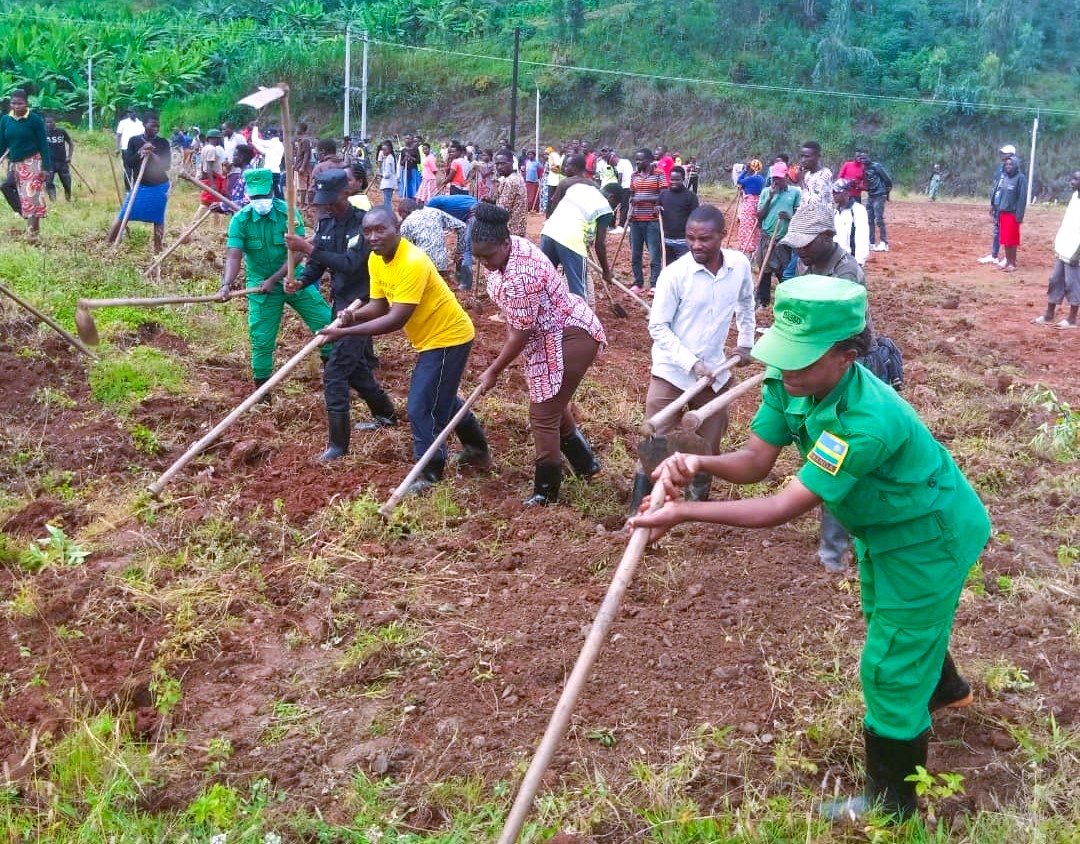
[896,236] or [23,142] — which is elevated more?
[23,142]

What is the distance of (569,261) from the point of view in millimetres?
7918

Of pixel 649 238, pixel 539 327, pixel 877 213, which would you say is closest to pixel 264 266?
pixel 539 327

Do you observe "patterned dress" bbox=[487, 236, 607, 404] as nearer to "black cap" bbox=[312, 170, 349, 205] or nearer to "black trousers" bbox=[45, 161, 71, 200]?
"black cap" bbox=[312, 170, 349, 205]

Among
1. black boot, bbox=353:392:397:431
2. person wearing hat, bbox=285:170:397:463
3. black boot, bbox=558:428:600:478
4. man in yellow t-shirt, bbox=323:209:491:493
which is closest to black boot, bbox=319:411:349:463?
person wearing hat, bbox=285:170:397:463

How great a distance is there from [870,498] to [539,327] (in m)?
2.51

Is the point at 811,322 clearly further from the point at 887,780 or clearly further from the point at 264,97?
the point at 264,97

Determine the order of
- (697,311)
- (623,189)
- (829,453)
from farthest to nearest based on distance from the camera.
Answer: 1. (623,189)
2. (697,311)
3. (829,453)

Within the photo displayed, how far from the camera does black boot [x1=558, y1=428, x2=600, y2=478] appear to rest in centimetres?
549

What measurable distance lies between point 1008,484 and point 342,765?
415 centimetres

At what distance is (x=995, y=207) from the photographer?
14.1 metres

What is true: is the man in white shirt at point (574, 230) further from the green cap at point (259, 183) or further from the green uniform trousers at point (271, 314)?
the green cap at point (259, 183)

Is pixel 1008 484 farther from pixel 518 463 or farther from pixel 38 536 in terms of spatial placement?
pixel 38 536

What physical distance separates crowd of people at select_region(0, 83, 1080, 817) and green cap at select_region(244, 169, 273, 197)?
0.01 m

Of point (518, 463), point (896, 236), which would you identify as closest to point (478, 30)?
point (896, 236)
